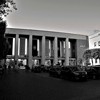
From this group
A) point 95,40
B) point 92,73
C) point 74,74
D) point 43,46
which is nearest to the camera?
point 74,74

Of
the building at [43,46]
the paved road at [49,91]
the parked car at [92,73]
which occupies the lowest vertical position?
the paved road at [49,91]

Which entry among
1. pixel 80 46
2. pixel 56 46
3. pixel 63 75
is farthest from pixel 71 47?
pixel 63 75

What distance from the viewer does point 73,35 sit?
77.9m

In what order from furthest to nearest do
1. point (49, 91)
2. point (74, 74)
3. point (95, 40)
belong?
point (95, 40) < point (74, 74) < point (49, 91)

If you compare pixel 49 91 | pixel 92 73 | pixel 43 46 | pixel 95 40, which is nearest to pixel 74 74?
pixel 92 73

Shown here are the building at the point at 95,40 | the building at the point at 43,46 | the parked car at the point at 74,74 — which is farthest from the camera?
the building at the point at 43,46

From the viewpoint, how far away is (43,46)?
7262 centimetres

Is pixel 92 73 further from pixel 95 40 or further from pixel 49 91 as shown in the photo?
pixel 95 40

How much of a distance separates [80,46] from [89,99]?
72441mm

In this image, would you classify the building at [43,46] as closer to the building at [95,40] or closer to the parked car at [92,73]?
the building at [95,40]

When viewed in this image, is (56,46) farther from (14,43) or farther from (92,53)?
(92,53)

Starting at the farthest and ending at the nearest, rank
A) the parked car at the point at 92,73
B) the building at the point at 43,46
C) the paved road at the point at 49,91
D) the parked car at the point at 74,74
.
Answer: the building at the point at 43,46 → the parked car at the point at 92,73 → the parked car at the point at 74,74 → the paved road at the point at 49,91

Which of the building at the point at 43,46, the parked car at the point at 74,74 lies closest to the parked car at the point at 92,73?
the parked car at the point at 74,74

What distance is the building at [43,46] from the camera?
231 feet
